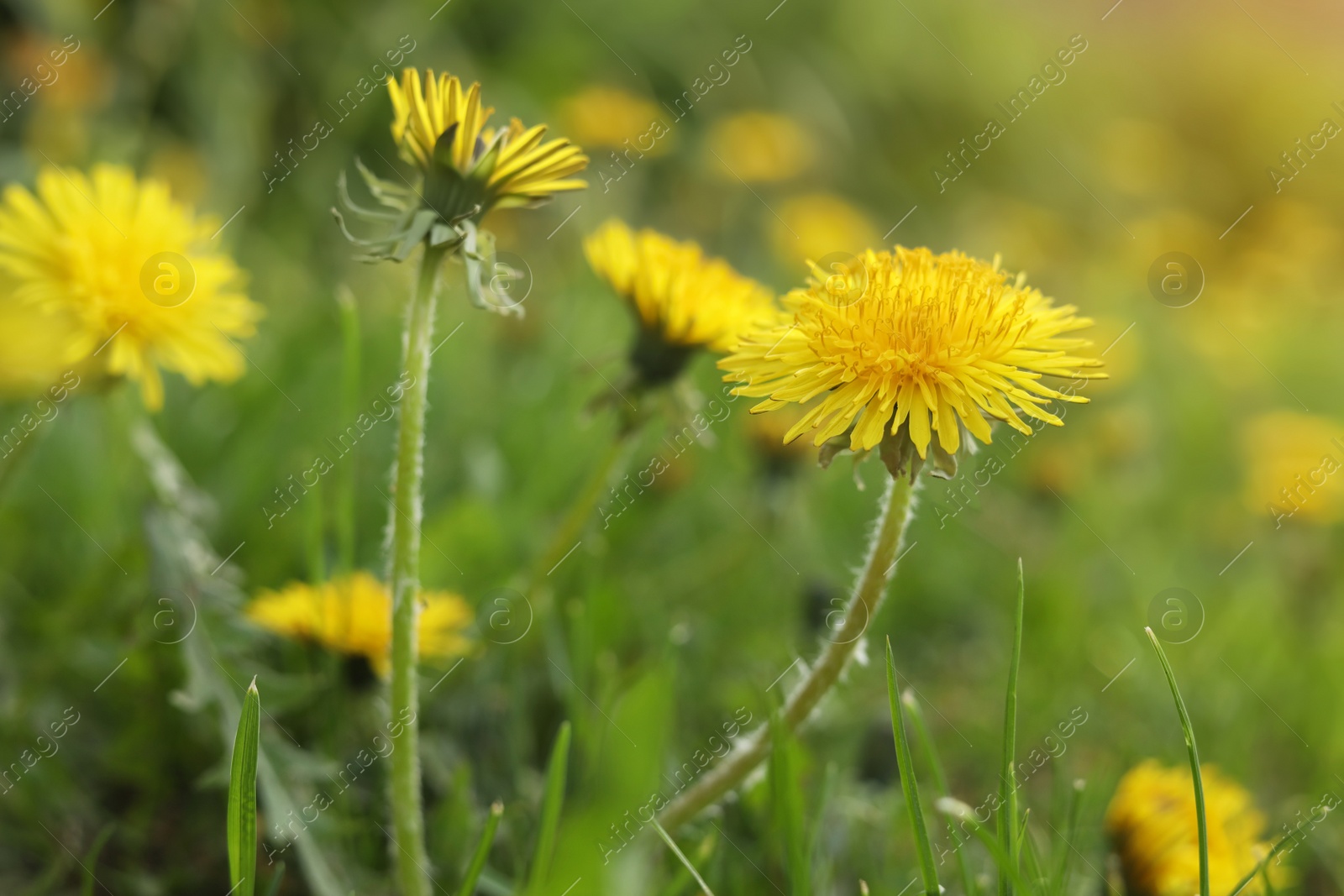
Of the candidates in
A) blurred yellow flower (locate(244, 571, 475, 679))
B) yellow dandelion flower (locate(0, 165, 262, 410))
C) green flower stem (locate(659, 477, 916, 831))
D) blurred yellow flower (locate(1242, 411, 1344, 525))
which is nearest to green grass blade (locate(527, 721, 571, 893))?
green flower stem (locate(659, 477, 916, 831))

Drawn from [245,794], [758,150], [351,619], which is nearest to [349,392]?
[351,619]

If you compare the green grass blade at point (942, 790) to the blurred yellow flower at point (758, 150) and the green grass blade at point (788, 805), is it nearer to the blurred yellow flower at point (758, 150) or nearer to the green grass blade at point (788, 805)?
the green grass blade at point (788, 805)

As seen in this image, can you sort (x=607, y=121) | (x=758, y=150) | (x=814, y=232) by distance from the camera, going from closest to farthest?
(x=607, y=121) < (x=814, y=232) < (x=758, y=150)

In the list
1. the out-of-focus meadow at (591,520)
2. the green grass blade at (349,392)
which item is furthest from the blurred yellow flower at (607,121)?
the green grass blade at (349,392)

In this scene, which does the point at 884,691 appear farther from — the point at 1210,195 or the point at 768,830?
the point at 1210,195

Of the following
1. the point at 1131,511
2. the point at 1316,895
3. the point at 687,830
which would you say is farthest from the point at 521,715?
the point at 1131,511

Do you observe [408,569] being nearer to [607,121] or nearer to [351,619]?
[351,619]
